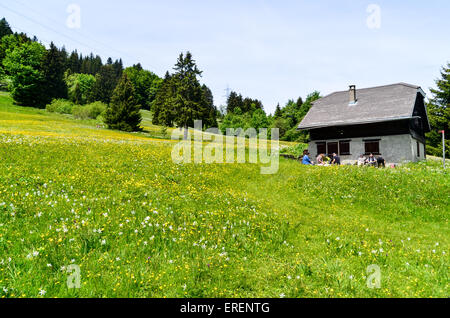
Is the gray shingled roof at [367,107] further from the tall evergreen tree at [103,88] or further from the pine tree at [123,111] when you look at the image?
the tall evergreen tree at [103,88]

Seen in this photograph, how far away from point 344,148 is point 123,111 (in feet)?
178

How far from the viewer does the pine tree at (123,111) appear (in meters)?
63.7

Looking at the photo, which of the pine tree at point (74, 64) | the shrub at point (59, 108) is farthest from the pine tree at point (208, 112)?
the pine tree at point (74, 64)

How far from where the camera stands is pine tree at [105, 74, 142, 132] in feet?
209

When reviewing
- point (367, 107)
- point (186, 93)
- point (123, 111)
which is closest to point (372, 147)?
point (367, 107)

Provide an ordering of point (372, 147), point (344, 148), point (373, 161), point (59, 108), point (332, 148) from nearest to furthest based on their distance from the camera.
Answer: point (373, 161) < point (372, 147) < point (344, 148) < point (332, 148) < point (59, 108)

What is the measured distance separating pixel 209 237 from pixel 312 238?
323 centimetres

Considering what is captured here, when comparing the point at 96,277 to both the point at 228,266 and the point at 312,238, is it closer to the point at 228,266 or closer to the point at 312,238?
the point at 228,266

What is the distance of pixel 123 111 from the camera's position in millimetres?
64312

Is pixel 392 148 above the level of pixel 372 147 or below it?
below

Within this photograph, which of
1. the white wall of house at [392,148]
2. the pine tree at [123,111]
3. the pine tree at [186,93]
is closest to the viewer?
the white wall of house at [392,148]

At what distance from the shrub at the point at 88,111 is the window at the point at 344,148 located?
209 feet

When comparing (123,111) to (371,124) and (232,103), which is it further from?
(232,103)
